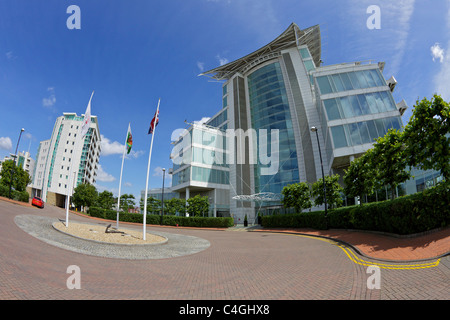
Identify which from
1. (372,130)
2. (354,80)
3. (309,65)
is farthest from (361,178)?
(309,65)

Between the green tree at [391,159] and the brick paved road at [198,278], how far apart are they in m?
7.84

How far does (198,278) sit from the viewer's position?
659cm

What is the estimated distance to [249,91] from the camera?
5281 centimetres

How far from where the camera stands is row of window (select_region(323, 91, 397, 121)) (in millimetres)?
29344

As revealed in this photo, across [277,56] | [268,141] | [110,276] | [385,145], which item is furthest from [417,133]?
[277,56]

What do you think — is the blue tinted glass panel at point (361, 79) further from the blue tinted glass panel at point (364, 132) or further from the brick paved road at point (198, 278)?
the brick paved road at point (198, 278)

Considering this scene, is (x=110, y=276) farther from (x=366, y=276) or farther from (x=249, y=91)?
(x=249, y=91)

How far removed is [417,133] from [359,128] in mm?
20066

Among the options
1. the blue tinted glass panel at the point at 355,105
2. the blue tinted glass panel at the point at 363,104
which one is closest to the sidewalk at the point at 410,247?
the blue tinted glass panel at the point at 355,105

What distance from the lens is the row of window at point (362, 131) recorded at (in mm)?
27984

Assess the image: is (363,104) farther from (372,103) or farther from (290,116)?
(290,116)
